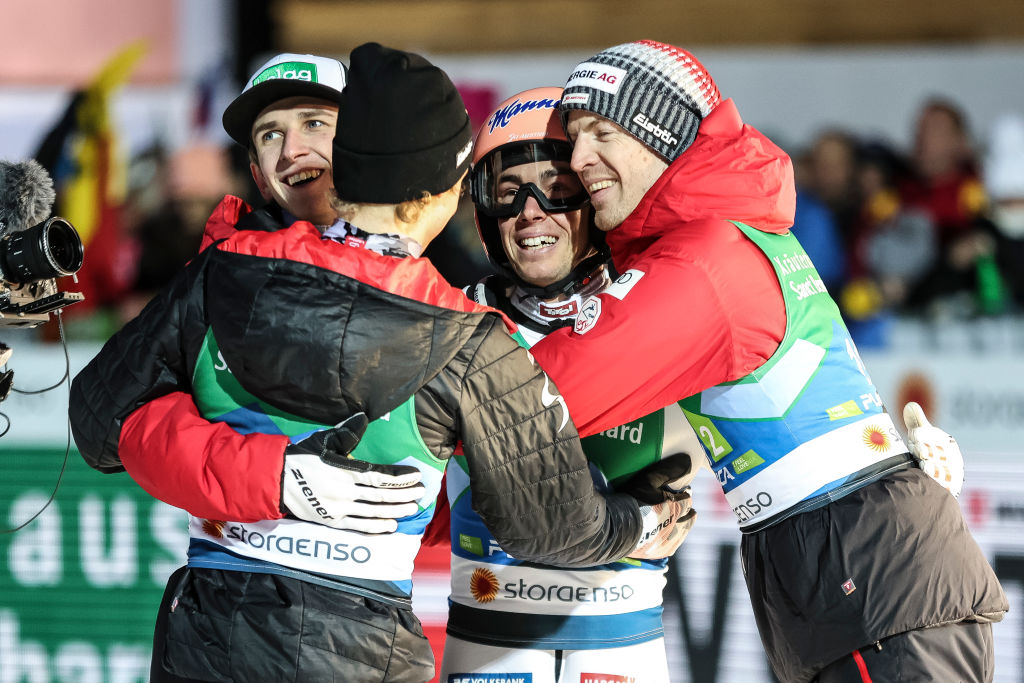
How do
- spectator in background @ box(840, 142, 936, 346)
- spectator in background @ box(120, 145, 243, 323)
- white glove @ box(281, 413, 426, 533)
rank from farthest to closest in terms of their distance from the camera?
1. spectator in background @ box(120, 145, 243, 323)
2. spectator in background @ box(840, 142, 936, 346)
3. white glove @ box(281, 413, 426, 533)

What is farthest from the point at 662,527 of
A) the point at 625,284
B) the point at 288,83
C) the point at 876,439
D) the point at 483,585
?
the point at 288,83

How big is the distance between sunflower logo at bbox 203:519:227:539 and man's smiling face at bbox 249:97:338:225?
1.11 meters

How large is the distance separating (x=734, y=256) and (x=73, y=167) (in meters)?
7.08

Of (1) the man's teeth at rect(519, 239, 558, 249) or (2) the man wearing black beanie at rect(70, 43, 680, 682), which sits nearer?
(2) the man wearing black beanie at rect(70, 43, 680, 682)

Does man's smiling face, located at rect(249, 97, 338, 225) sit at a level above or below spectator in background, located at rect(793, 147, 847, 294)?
above

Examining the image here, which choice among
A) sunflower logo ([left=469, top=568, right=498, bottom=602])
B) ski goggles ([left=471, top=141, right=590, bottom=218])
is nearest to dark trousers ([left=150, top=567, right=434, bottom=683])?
sunflower logo ([left=469, top=568, right=498, bottom=602])

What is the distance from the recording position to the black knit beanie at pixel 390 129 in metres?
2.05

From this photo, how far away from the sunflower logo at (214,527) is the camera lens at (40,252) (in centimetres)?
66

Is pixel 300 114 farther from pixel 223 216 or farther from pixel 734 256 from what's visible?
pixel 734 256

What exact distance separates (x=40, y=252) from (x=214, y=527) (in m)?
0.73

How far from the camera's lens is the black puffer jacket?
77.4 inches

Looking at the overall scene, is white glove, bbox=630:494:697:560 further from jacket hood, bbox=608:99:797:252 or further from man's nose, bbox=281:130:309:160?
man's nose, bbox=281:130:309:160

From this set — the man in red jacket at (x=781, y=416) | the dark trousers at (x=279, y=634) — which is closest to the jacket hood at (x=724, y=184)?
the man in red jacket at (x=781, y=416)

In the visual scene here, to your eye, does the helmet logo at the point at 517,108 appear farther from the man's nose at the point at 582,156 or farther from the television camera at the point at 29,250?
the television camera at the point at 29,250
